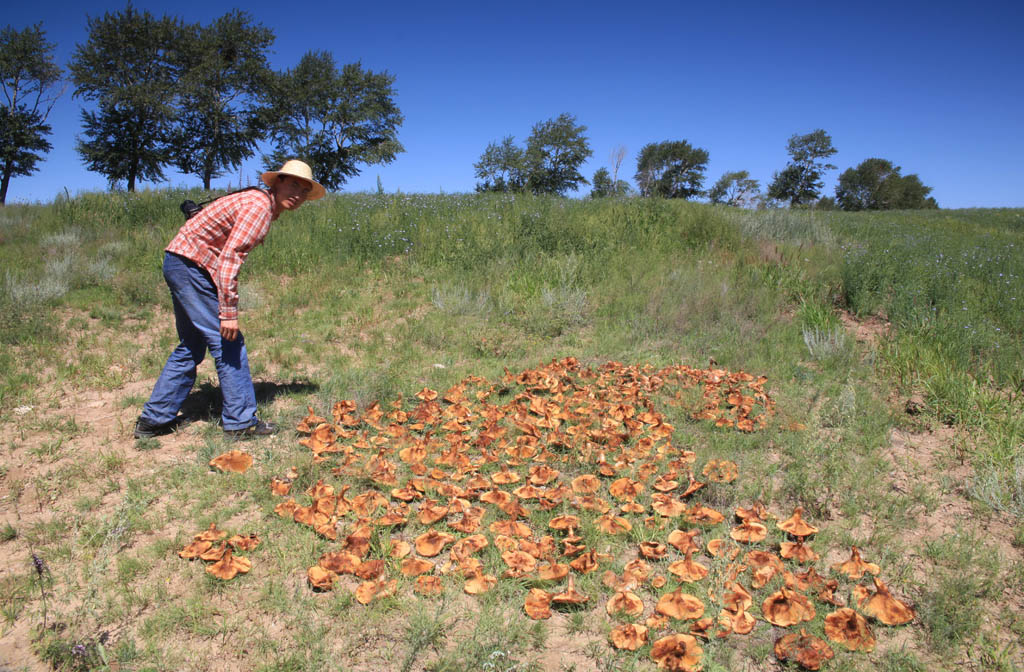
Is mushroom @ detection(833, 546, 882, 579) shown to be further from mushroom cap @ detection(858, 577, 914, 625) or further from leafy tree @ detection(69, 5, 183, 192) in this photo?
leafy tree @ detection(69, 5, 183, 192)

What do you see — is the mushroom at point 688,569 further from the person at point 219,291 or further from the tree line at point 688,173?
the tree line at point 688,173

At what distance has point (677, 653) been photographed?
1.97 meters

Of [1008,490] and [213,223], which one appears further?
[213,223]

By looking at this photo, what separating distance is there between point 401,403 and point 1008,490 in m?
3.83

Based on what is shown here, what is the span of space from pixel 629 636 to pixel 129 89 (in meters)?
31.2

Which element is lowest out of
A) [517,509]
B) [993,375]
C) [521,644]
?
[521,644]

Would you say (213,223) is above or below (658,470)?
above

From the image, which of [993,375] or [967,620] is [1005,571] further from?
[993,375]

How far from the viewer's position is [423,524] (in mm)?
2818

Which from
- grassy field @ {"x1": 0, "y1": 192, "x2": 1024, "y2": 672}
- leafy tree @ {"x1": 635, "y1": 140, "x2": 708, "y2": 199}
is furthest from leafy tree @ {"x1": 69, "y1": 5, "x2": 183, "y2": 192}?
leafy tree @ {"x1": 635, "y1": 140, "x2": 708, "y2": 199}

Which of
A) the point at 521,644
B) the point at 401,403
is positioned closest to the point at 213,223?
the point at 401,403

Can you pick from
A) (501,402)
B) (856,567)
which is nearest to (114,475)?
(501,402)

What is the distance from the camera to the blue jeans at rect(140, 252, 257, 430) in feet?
12.0

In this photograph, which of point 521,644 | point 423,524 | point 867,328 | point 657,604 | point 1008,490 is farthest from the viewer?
point 867,328
